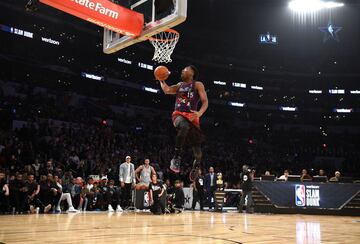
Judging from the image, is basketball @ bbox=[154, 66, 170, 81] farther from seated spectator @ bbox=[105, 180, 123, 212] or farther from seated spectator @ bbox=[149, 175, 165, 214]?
seated spectator @ bbox=[105, 180, 123, 212]

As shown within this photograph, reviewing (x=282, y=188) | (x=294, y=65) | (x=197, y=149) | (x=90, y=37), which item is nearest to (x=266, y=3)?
(x=294, y=65)

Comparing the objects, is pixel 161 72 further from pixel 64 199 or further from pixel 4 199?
pixel 64 199

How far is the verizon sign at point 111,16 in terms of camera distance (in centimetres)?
791

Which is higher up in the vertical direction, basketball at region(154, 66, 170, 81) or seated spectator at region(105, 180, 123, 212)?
basketball at region(154, 66, 170, 81)

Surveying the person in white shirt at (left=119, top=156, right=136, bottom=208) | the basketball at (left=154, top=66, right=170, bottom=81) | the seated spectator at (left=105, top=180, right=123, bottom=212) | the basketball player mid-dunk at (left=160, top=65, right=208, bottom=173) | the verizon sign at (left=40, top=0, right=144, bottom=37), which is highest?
the verizon sign at (left=40, top=0, right=144, bottom=37)

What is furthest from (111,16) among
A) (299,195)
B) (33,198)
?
(299,195)

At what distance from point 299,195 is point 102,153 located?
1052 centimetres

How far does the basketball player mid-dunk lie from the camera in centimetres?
581

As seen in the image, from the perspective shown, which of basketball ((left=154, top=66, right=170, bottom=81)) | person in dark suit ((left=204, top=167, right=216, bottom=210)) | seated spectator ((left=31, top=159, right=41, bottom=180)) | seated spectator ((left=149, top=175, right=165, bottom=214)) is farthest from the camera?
person in dark suit ((left=204, top=167, right=216, bottom=210))

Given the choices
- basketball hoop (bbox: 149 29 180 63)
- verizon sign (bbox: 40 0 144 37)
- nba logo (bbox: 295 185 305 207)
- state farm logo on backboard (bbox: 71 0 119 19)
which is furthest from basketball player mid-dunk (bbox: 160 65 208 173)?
nba logo (bbox: 295 185 305 207)

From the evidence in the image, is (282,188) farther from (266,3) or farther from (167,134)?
(266,3)

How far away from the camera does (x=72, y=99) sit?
89.9 ft

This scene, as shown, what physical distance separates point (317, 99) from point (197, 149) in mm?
36291

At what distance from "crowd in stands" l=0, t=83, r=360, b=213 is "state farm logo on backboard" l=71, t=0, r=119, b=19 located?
6489mm
